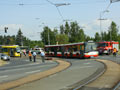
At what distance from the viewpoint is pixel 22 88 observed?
10641mm

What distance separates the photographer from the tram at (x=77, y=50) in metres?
34.3

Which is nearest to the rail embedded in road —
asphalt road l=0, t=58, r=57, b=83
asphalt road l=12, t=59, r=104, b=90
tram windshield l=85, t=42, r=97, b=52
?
asphalt road l=12, t=59, r=104, b=90

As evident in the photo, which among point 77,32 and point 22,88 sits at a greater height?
point 77,32

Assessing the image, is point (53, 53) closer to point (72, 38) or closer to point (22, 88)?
point (22, 88)

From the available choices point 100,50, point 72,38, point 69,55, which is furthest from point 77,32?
point 69,55

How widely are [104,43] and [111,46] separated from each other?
72.5 inches

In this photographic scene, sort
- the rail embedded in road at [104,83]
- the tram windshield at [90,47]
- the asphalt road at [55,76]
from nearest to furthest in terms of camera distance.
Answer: the rail embedded in road at [104,83], the asphalt road at [55,76], the tram windshield at [90,47]

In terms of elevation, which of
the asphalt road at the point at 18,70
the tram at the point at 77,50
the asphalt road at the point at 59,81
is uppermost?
the tram at the point at 77,50

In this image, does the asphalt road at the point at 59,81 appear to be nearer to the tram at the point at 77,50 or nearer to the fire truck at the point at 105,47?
the tram at the point at 77,50

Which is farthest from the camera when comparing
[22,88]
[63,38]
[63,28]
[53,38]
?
[63,28]

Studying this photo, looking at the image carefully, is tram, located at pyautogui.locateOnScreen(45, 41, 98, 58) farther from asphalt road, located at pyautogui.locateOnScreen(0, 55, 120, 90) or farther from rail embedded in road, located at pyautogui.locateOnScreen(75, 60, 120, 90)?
rail embedded in road, located at pyautogui.locateOnScreen(75, 60, 120, 90)

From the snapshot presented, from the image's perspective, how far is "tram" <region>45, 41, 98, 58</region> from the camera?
34.3m

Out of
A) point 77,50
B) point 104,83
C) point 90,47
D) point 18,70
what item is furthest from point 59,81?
point 77,50

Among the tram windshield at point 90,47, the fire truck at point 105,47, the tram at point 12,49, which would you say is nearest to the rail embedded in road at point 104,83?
the tram windshield at point 90,47
